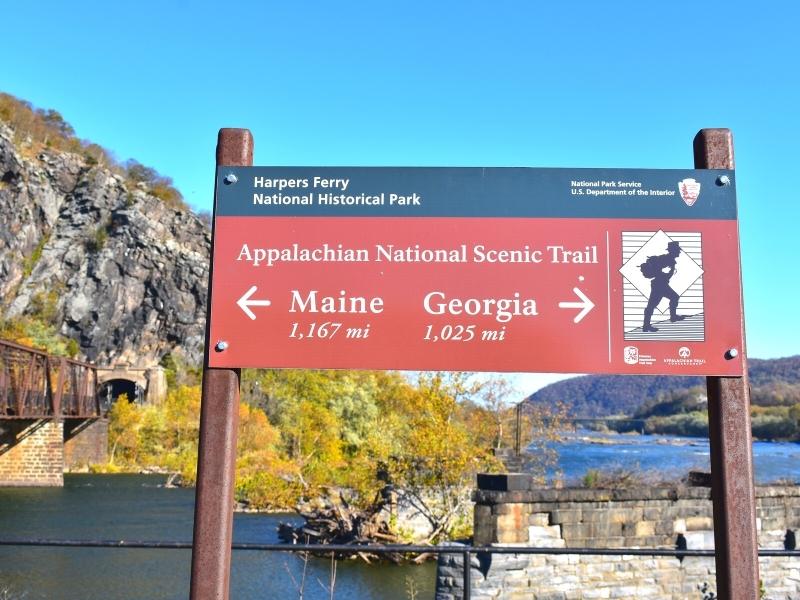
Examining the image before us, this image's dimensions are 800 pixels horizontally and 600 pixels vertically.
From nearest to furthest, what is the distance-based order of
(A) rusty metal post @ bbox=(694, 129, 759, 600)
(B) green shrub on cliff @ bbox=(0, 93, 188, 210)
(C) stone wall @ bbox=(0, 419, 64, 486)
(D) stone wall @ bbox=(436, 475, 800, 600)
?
(A) rusty metal post @ bbox=(694, 129, 759, 600) → (D) stone wall @ bbox=(436, 475, 800, 600) → (C) stone wall @ bbox=(0, 419, 64, 486) → (B) green shrub on cliff @ bbox=(0, 93, 188, 210)

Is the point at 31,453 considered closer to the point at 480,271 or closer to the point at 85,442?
the point at 85,442

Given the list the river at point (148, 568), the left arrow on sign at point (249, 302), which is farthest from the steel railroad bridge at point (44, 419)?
the left arrow on sign at point (249, 302)

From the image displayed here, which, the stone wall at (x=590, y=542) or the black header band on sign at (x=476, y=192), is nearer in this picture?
the black header band on sign at (x=476, y=192)

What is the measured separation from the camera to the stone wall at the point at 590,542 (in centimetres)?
1013

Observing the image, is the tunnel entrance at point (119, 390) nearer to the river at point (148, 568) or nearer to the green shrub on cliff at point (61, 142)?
the green shrub on cliff at point (61, 142)

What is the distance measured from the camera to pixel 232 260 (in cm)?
386

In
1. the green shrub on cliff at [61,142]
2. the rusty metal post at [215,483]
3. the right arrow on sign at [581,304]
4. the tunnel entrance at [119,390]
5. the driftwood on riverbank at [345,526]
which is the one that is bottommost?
the driftwood on riverbank at [345,526]

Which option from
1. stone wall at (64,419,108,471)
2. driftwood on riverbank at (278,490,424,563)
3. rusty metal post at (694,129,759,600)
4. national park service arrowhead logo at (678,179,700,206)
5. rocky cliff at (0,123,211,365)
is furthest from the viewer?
rocky cliff at (0,123,211,365)

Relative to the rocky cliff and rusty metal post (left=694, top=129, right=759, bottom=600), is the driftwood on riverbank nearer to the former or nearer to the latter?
rusty metal post (left=694, top=129, right=759, bottom=600)

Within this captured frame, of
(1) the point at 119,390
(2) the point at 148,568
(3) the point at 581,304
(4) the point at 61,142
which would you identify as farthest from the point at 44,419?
(4) the point at 61,142

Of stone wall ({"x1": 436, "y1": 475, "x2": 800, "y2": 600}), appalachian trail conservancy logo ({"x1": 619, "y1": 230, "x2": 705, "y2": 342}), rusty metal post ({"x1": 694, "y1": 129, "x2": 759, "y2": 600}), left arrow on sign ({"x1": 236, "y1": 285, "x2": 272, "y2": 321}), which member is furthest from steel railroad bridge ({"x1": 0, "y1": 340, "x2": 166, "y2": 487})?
rusty metal post ({"x1": 694, "y1": 129, "x2": 759, "y2": 600})

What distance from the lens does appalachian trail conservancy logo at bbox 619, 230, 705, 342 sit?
146 inches

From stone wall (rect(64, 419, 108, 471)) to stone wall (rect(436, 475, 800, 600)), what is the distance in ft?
143

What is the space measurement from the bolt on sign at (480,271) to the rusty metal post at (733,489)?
144 millimetres
